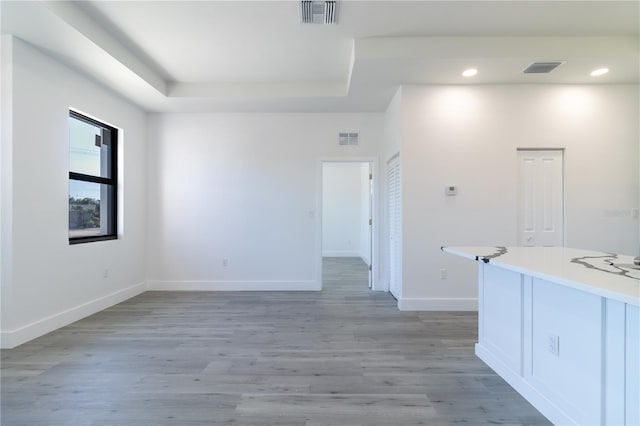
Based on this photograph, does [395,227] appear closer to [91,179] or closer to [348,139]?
[348,139]

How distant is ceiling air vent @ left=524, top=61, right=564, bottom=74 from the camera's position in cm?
317

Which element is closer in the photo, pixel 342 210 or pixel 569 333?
pixel 569 333

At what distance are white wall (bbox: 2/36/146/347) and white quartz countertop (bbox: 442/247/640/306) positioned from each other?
13.1 ft

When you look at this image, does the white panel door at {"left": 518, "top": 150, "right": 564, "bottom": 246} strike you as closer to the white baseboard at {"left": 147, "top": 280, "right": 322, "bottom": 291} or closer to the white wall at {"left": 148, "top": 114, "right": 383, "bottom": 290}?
the white wall at {"left": 148, "top": 114, "right": 383, "bottom": 290}

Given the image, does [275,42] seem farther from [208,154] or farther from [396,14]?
[208,154]

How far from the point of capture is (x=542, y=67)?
10.7ft

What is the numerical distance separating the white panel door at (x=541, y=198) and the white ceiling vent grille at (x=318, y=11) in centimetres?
290

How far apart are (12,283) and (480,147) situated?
5227mm

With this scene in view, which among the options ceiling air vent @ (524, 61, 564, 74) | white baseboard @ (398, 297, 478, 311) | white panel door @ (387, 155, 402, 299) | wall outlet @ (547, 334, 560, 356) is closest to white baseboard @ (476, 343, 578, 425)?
wall outlet @ (547, 334, 560, 356)

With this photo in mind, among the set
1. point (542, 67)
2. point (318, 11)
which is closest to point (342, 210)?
point (542, 67)

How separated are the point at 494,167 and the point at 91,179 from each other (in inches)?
205

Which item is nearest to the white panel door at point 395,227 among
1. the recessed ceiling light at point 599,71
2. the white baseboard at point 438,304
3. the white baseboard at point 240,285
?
the white baseboard at point 438,304

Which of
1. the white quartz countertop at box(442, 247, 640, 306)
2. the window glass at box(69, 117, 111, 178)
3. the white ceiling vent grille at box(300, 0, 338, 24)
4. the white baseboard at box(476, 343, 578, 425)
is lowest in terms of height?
the white baseboard at box(476, 343, 578, 425)

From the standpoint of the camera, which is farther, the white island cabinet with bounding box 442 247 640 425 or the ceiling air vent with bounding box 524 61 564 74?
the ceiling air vent with bounding box 524 61 564 74
